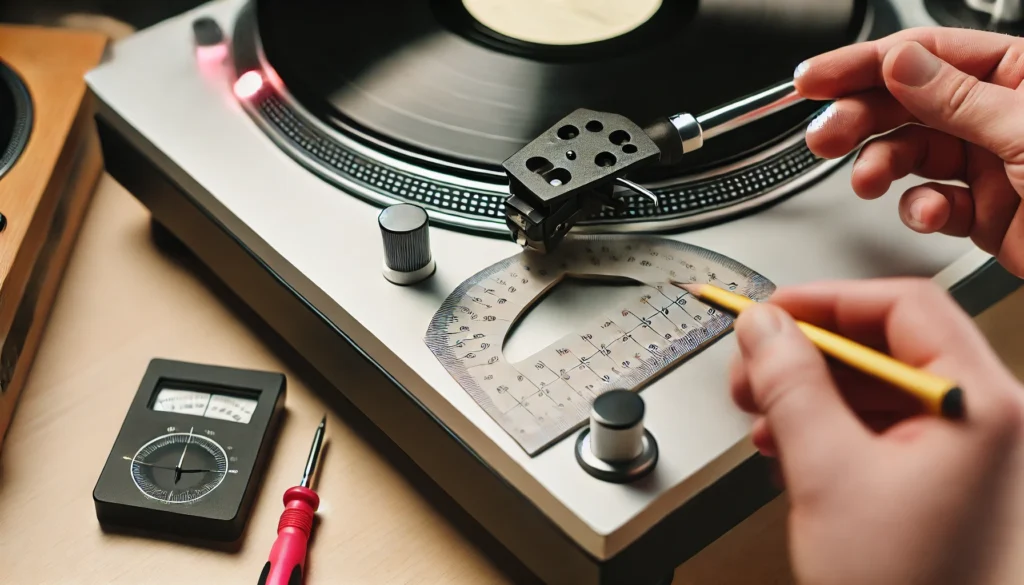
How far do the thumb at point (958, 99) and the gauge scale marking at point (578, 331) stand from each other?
0.17 m

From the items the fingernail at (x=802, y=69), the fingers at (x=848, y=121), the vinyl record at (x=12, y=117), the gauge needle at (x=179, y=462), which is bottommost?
the gauge needle at (x=179, y=462)

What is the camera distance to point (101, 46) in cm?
110

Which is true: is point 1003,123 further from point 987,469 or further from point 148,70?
point 148,70

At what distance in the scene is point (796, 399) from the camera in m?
0.56

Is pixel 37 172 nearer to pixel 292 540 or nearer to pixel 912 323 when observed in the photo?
pixel 292 540

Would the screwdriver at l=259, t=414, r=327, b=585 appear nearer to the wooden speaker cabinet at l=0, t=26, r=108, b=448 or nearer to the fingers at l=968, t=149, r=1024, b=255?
the wooden speaker cabinet at l=0, t=26, r=108, b=448

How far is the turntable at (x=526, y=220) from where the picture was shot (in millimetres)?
676

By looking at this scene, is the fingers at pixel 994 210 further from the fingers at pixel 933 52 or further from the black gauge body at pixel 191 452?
the black gauge body at pixel 191 452

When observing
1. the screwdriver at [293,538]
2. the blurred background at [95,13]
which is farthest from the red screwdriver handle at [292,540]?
the blurred background at [95,13]

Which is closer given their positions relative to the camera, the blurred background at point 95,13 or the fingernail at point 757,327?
the fingernail at point 757,327

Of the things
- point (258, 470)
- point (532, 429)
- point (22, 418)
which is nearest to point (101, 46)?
point (22, 418)

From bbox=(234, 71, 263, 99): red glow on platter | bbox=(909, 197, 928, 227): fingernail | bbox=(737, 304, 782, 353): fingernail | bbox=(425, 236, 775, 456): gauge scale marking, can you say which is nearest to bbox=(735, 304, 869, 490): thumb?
bbox=(737, 304, 782, 353): fingernail

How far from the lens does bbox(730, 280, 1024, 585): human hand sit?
21.1 inches

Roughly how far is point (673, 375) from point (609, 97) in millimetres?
271
